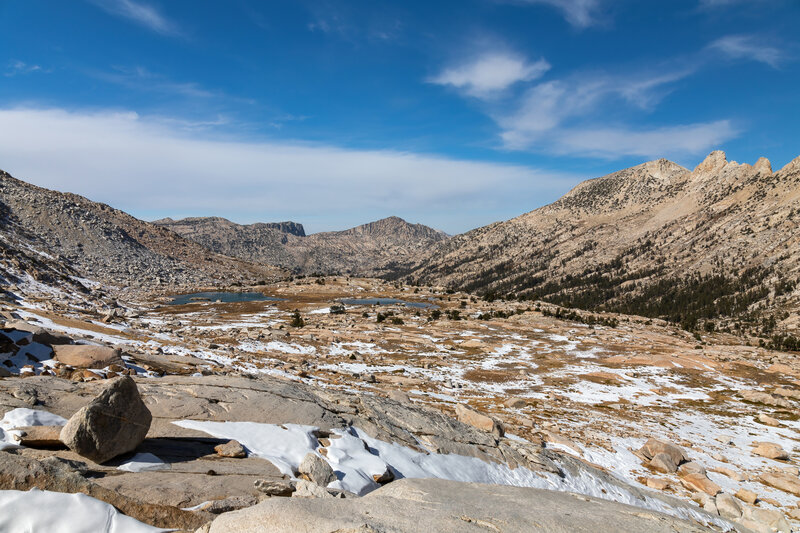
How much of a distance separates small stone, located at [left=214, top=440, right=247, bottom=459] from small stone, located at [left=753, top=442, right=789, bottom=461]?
29937mm

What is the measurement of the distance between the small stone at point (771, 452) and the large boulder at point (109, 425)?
32464mm

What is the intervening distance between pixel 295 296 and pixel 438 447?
112441 mm

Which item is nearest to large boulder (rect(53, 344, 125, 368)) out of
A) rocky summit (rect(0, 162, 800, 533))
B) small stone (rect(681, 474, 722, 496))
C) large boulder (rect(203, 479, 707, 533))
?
rocky summit (rect(0, 162, 800, 533))

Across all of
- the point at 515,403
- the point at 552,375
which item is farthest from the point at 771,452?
the point at 552,375

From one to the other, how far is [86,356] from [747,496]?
30.0 meters

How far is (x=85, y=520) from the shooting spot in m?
6.29

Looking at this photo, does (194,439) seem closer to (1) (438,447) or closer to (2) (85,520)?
(2) (85,520)

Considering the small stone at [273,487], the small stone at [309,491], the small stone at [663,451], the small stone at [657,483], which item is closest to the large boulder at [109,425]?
the small stone at [273,487]

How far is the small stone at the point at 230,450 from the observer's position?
1038 cm

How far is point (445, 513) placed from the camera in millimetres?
7656

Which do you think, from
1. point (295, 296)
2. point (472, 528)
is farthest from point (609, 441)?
point (295, 296)

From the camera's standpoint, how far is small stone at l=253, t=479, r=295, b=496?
29.0ft

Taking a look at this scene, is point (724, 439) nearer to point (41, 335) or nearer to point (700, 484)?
point (700, 484)

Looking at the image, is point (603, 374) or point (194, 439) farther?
point (603, 374)
